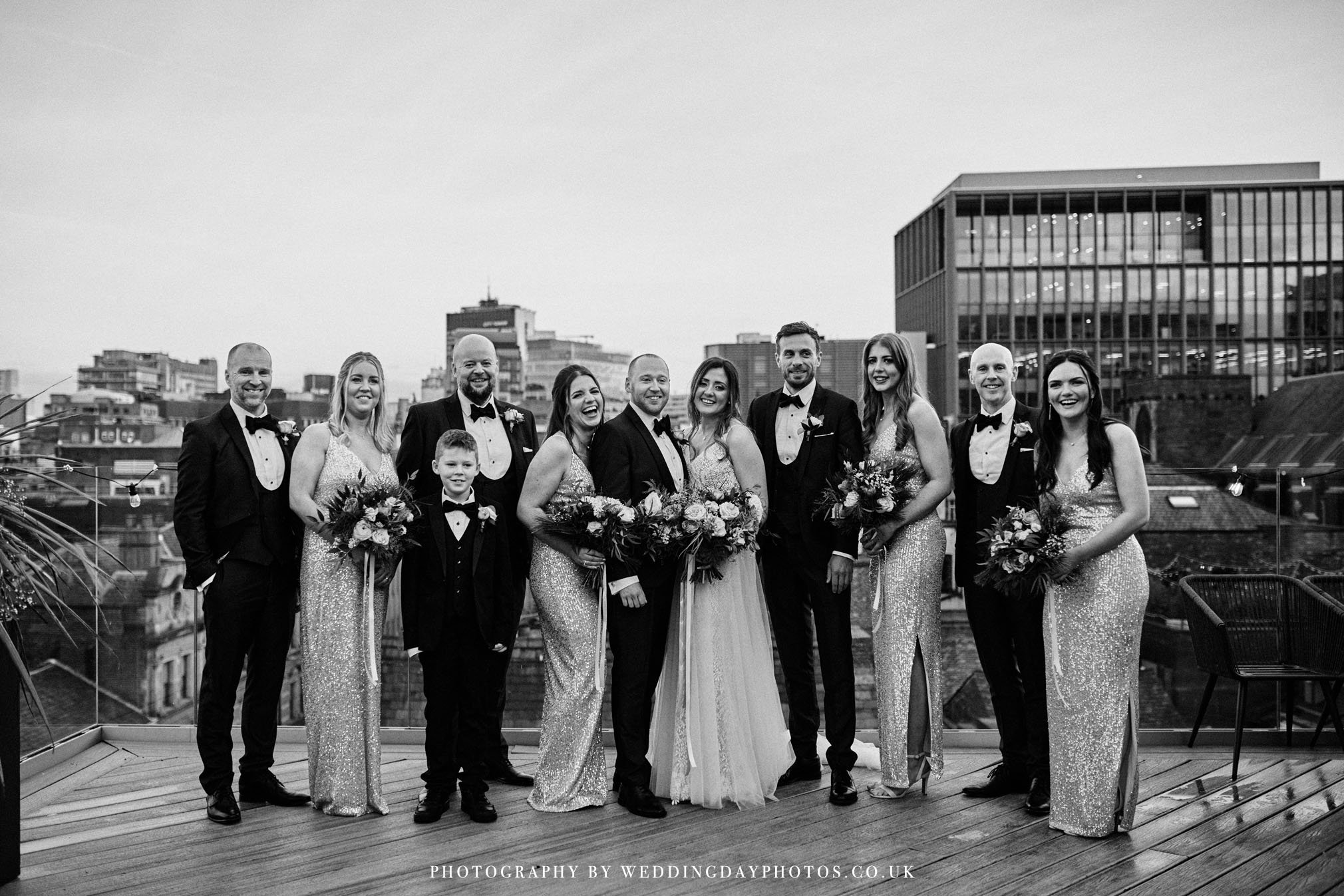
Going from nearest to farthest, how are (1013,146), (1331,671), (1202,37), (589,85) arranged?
(1331,671), (1202,37), (589,85), (1013,146)

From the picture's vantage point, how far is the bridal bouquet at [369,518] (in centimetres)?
390

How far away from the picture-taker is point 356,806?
162 inches

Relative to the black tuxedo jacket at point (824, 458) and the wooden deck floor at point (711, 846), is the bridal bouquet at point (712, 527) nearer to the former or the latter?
the black tuxedo jacket at point (824, 458)

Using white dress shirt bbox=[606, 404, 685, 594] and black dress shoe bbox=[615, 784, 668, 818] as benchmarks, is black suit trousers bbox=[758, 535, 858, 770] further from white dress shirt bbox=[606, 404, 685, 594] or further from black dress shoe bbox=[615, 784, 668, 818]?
black dress shoe bbox=[615, 784, 668, 818]

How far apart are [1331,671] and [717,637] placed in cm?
315

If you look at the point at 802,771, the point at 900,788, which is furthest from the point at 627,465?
the point at 900,788

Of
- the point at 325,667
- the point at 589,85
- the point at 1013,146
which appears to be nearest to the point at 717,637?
the point at 325,667

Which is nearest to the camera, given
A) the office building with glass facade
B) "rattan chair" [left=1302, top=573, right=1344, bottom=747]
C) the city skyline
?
"rattan chair" [left=1302, top=573, right=1344, bottom=747]

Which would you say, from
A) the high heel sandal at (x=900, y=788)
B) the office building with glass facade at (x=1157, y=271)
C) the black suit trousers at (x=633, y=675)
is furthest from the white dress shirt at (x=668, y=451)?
the office building with glass facade at (x=1157, y=271)

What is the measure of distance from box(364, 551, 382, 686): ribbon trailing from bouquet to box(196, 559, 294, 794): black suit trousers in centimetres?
45

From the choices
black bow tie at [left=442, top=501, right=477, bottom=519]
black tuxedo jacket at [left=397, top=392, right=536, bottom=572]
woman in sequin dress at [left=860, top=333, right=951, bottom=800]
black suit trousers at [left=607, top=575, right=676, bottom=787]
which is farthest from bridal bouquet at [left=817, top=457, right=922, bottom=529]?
black bow tie at [left=442, top=501, right=477, bottom=519]

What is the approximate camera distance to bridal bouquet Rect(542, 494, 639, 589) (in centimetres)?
402

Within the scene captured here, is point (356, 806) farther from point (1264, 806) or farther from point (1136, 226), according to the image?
point (1136, 226)

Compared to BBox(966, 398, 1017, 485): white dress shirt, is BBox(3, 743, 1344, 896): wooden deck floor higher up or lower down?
lower down
